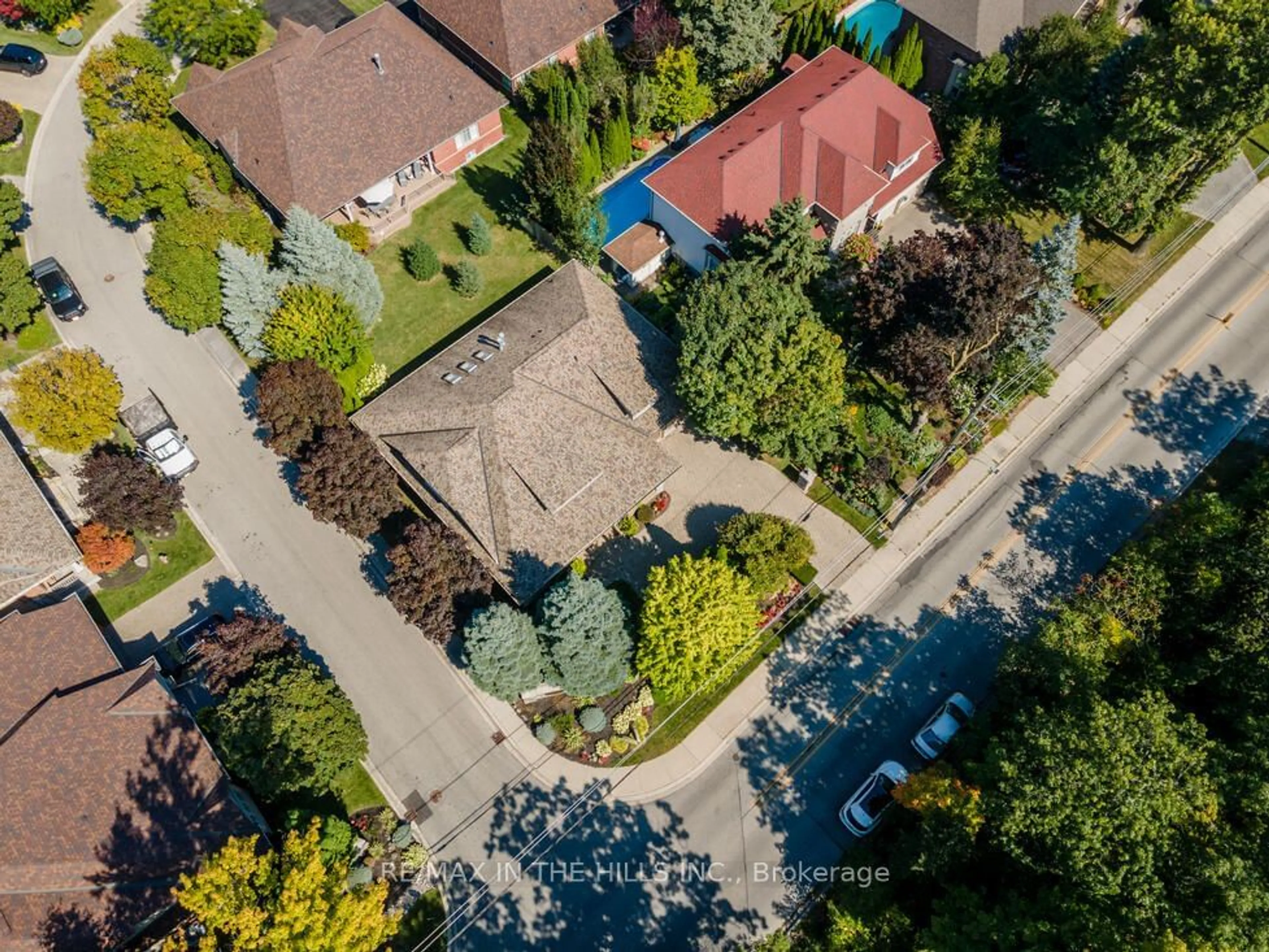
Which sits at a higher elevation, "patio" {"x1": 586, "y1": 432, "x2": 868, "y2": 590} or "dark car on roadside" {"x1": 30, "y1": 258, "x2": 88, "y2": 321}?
"dark car on roadside" {"x1": 30, "y1": 258, "x2": 88, "y2": 321}

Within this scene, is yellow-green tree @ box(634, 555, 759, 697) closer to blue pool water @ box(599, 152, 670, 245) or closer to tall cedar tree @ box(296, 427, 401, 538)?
tall cedar tree @ box(296, 427, 401, 538)

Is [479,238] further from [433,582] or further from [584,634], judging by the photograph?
[584,634]

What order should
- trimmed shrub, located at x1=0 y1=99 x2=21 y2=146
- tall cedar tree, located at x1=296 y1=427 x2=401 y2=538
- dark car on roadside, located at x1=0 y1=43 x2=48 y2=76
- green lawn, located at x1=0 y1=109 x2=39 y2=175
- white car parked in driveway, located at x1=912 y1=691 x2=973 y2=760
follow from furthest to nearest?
dark car on roadside, located at x1=0 y1=43 x2=48 y2=76 < green lawn, located at x1=0 y1=109 x2=39 y2=175 < trimmed shrub, located at x1=0 y1=99 x2=21 y2=146 < tall cedar tree, located at x1=296 y1=427 x2=401 y2=538 < white car parked in driveway, located at x1=912 y1=691 x2=973 y2=760

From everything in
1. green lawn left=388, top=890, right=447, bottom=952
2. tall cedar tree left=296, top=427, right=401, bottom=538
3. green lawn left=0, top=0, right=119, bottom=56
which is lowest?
green lawn left=388, top=890, right=447, bottom=952

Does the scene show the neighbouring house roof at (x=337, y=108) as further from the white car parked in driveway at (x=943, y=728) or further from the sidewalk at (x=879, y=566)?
the white car parked in driveway at (x=943, y=728)

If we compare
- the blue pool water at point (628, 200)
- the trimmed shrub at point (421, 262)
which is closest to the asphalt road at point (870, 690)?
the blue pool water at point (628, 200)

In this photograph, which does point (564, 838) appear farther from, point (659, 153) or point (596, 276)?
point (659, 153)

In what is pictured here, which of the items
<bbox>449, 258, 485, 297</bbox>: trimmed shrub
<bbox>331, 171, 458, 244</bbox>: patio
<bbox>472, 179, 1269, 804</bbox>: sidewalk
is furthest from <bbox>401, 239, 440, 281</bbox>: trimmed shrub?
<bbox>472, 179, 1269, 804</bbox>: sidewalk
